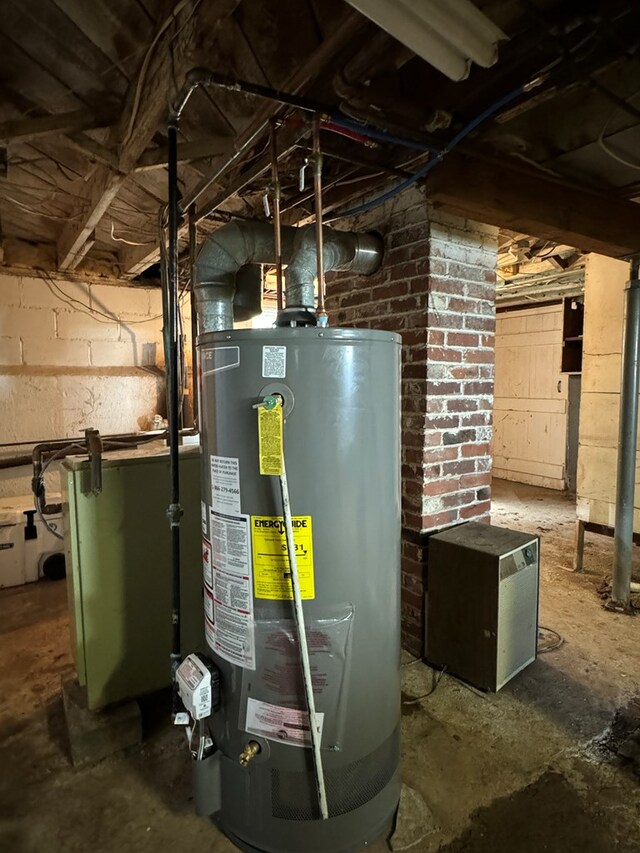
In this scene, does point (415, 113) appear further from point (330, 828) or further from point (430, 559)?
point (330, 828)

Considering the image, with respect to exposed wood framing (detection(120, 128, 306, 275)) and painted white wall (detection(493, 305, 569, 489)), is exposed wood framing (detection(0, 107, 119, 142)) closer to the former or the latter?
exposed wood framing (detection(120, 128, 306, 275))

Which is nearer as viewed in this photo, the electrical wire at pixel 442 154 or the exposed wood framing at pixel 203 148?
the electrical wire at pixel 442 154

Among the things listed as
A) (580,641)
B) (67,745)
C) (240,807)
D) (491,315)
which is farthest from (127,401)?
(580,641)

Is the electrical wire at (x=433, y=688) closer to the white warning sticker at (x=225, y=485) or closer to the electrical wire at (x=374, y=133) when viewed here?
the white warning sticker at (x=225, y=485)

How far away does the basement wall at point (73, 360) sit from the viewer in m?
3.68

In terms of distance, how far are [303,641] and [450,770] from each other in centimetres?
91

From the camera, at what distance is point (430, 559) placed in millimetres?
2133

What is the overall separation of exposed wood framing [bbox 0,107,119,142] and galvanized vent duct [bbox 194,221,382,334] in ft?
1.94

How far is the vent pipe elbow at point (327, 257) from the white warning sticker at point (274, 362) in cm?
55

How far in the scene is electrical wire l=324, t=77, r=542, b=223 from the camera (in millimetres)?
1426

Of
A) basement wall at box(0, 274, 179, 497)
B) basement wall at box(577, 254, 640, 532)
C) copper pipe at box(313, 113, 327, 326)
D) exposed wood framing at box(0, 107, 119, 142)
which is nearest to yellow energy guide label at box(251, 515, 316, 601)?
copper pipe at box(313, 113, 327, 326)

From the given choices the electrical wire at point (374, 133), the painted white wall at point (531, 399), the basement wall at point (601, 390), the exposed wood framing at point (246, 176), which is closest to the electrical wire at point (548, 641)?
the basement wall at point (601, 390)

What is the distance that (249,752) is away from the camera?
50.2 inches

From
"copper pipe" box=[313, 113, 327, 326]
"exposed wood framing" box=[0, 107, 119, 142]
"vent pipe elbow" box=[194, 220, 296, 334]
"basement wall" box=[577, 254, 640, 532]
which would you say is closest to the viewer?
"copper pipe" box=[313, 113, 327, 326]
